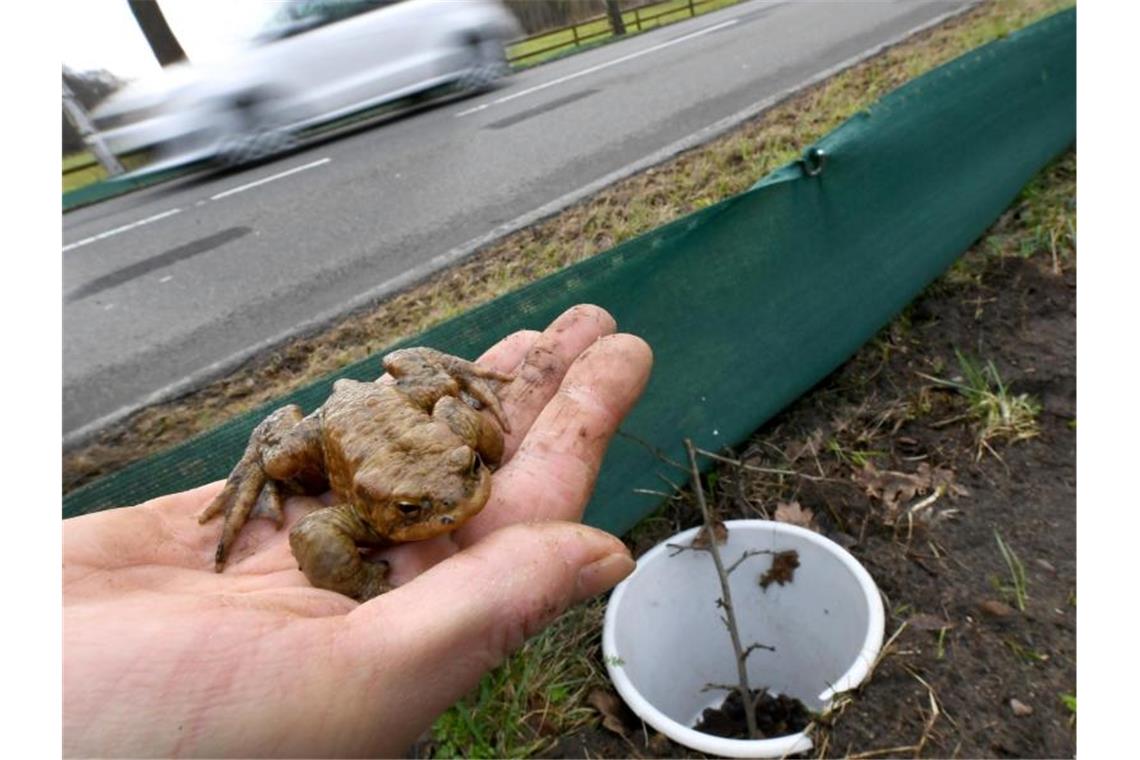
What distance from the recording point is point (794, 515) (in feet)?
10.0

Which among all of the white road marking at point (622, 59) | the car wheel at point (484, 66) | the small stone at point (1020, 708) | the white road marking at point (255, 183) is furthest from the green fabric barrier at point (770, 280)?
the white road marking at point (255, 183)

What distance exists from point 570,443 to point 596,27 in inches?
103

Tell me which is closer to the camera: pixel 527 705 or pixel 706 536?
pixel 527 705

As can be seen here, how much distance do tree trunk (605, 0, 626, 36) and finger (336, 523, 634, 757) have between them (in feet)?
8.27

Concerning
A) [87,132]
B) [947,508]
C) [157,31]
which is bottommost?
[947,508]

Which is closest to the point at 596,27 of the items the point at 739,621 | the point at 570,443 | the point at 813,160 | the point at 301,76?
the point at 813,160

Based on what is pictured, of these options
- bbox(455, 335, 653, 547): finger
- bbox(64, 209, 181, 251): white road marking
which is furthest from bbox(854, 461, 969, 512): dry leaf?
bbox(64, 209, 181, 251): white road marking

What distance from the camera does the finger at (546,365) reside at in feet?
7.27

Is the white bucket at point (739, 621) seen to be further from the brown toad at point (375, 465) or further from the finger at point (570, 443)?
the brown toad at point (375, 465)

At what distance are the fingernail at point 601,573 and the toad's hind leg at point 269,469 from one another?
39.2 inches

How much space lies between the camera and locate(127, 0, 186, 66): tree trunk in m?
2.10

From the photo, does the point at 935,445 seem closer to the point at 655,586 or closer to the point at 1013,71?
the point at 655,586

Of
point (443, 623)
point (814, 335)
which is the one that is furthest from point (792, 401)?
point (443, 623)

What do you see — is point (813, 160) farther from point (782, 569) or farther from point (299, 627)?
point (299, 627)
